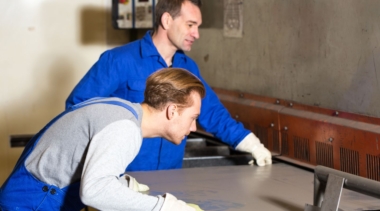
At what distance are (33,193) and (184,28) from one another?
1.18 meters

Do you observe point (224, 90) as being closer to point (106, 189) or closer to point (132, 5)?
point (132, 5)

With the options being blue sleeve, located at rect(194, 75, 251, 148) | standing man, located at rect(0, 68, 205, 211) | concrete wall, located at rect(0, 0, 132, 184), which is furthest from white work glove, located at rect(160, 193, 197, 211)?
concrete wall, located at rect(0, 0, 132, 184)

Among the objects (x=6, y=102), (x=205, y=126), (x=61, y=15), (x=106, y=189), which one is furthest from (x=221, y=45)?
(x=106, y=189)

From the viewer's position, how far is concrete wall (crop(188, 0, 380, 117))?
2.20m

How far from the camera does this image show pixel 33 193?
5.76 feet

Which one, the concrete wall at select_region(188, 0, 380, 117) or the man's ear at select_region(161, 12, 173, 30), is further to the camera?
the man's ear at select_region(161, 12, 173, 30)

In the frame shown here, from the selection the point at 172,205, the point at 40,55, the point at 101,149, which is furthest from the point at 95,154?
the point at 40,55

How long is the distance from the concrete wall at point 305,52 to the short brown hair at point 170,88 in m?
0.77

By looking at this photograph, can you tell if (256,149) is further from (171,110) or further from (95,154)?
(95,154)

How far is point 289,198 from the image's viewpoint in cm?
196

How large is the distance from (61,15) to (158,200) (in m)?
2.52

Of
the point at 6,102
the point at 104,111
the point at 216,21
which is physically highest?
the point at 216,21

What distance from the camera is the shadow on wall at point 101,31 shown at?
3.95 m

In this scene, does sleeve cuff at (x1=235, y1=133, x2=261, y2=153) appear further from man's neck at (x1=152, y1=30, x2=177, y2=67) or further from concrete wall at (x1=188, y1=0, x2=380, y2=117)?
man's neck at (x1=152, y1=30, x2=177, y2=67)
